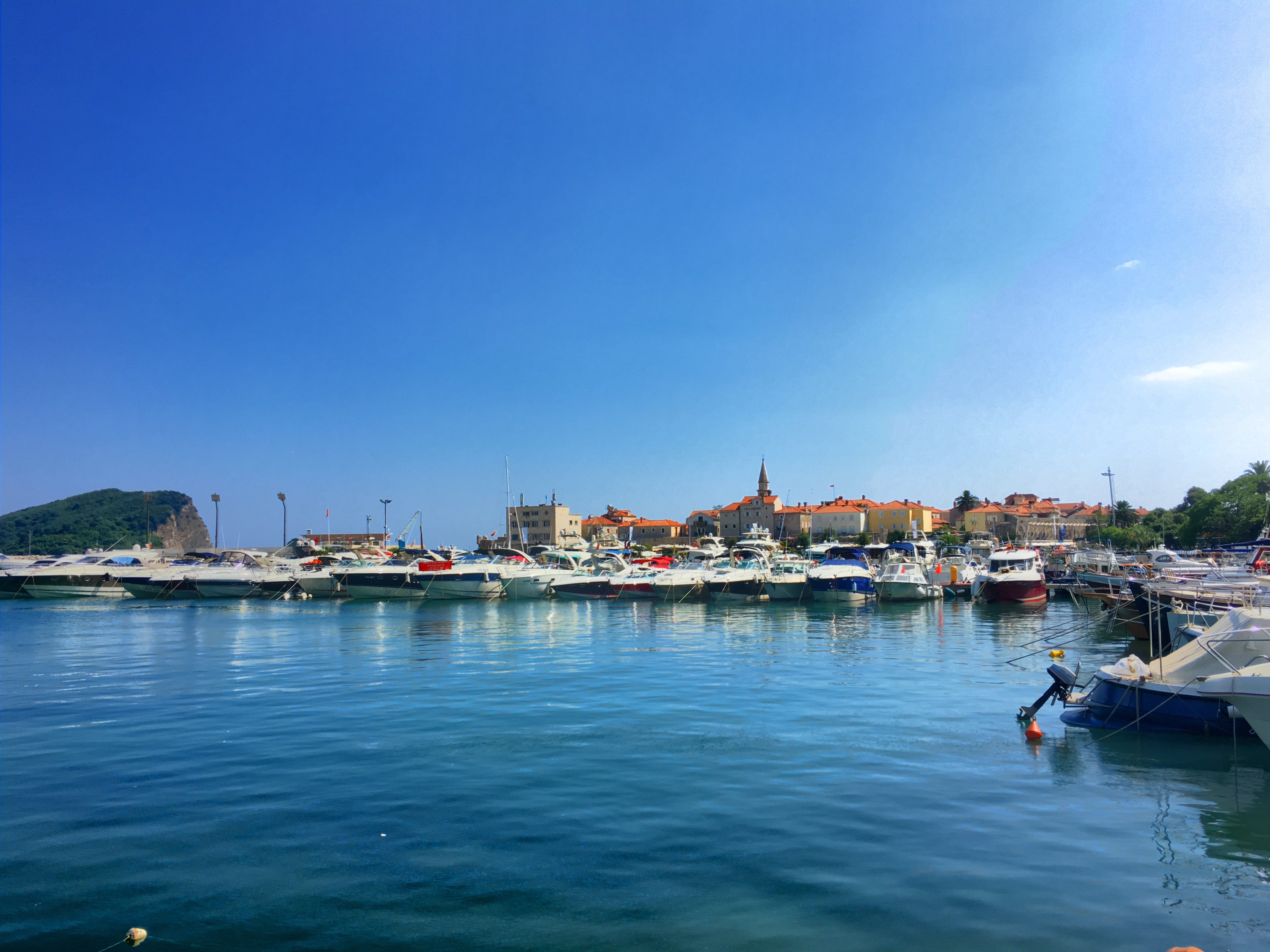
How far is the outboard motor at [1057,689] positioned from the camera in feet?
54.1

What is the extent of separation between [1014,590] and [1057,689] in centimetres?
3629

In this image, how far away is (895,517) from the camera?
618 ft

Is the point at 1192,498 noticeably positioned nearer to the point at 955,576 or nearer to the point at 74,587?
the point at 955,576

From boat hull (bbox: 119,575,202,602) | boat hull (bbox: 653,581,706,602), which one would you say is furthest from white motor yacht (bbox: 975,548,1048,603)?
boat hull (bbox: 119,575,202,602)

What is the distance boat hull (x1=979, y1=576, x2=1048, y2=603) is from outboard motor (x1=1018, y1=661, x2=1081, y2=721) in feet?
116

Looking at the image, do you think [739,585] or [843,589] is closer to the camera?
[843,589]

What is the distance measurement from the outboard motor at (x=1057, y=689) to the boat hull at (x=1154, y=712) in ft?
1.52

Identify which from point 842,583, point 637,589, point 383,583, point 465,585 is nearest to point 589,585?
point 637,589

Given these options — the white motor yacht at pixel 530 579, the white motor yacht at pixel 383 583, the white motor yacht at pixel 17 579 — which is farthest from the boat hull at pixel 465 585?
the white motor yacht at pixel 17 579

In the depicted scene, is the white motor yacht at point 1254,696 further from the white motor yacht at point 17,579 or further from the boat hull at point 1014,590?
the white motor yacht at point 17,579

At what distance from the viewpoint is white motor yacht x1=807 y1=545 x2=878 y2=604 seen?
2058 inches

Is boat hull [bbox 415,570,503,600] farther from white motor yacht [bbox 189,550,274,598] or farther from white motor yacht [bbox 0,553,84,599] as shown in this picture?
white motor yacht [bbox 0,553,84,599]

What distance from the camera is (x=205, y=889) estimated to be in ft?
27.7

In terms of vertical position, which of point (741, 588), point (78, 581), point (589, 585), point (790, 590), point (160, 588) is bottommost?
point (790, 590)
